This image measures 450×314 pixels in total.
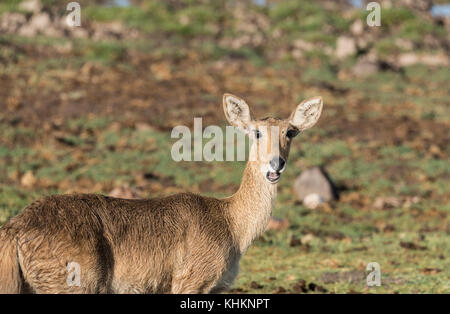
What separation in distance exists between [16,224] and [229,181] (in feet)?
37.3

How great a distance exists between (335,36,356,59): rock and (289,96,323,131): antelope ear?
2877 centimetres

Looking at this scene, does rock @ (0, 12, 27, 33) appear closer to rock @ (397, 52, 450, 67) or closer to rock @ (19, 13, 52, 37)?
rock @ (19, 13, 52, 37)

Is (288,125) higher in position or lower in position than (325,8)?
lower

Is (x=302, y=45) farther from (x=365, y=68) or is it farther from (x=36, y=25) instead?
(x=36, y=25)

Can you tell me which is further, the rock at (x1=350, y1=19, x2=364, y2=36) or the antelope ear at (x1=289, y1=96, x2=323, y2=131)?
the rock at (x1=350, y1=19, x2=364, y2=36)

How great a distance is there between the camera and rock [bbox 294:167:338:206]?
15.4 m

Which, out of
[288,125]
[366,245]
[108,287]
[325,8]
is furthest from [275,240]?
[325,8]

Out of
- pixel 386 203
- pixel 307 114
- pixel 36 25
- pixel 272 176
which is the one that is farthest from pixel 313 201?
pixel 36 25

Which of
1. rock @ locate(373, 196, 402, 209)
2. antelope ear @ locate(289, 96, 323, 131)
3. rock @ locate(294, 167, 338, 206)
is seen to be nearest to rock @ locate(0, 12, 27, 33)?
rock @ locate(294, 167, 338, 206)

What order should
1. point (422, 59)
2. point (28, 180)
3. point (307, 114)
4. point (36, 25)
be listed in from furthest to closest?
point (422, 59) < point (36, 25) < point (28, 180) < point (307, 114)

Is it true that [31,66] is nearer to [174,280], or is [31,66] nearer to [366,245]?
[366,245]

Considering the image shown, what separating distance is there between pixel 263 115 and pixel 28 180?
31.1 ft

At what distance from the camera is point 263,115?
73.5ft

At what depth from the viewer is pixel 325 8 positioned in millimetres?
49219
